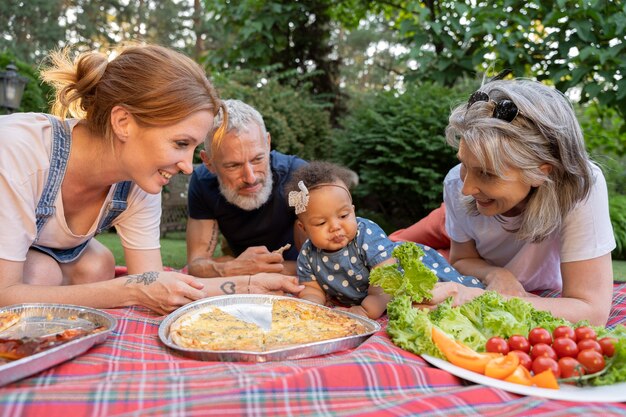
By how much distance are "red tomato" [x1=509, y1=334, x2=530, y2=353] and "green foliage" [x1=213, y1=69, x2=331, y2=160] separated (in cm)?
701

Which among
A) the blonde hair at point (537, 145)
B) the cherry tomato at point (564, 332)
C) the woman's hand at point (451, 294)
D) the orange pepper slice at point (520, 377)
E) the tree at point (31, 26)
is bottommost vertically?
the orange pepper slice at point (520, 377)

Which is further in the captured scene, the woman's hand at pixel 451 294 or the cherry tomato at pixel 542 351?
the woman's hand at pixel 451 294

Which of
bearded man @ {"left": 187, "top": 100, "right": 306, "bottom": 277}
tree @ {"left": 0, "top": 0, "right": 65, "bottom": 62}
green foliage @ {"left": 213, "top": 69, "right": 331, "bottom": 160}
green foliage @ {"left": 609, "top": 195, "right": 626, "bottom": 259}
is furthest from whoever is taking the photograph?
tree @ {"left": 0, "top": 0, "right": 65, "bottom": 62}

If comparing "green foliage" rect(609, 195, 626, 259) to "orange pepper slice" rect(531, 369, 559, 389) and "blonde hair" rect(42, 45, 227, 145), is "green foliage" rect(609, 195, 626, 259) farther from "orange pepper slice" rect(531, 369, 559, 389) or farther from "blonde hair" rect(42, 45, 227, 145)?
"blonde hair" rect(42, 45, 227, 145)

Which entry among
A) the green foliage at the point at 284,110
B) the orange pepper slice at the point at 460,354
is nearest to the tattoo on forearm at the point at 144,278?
the orange pepper slice at the point at 460,354

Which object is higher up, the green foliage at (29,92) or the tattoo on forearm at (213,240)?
the green foliage at (29,92)

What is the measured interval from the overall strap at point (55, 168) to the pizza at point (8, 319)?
0.61m

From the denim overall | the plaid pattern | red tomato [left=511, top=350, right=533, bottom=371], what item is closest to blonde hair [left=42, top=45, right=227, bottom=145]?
the denim overall

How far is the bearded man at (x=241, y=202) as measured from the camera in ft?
13.3

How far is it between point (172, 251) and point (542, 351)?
6425 mm

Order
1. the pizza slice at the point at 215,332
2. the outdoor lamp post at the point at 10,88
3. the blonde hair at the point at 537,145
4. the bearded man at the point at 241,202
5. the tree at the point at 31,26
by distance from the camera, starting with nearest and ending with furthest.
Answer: the pizza slice at the point at 215,332 → the blonde hair at the point at 537,145 → the bearded man at the point at 241,202 → the outdoor lamp post at the point at 10,88 → the tree at the point at 31,26

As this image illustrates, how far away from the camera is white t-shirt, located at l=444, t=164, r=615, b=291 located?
305 cm

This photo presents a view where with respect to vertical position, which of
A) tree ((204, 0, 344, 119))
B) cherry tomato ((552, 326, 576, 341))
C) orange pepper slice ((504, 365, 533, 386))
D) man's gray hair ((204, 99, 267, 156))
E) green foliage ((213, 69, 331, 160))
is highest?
tree ((204, 0, 344, 119))

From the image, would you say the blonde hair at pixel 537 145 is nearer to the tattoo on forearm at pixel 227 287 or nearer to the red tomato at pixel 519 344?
the red tomato at pixel 519 344
